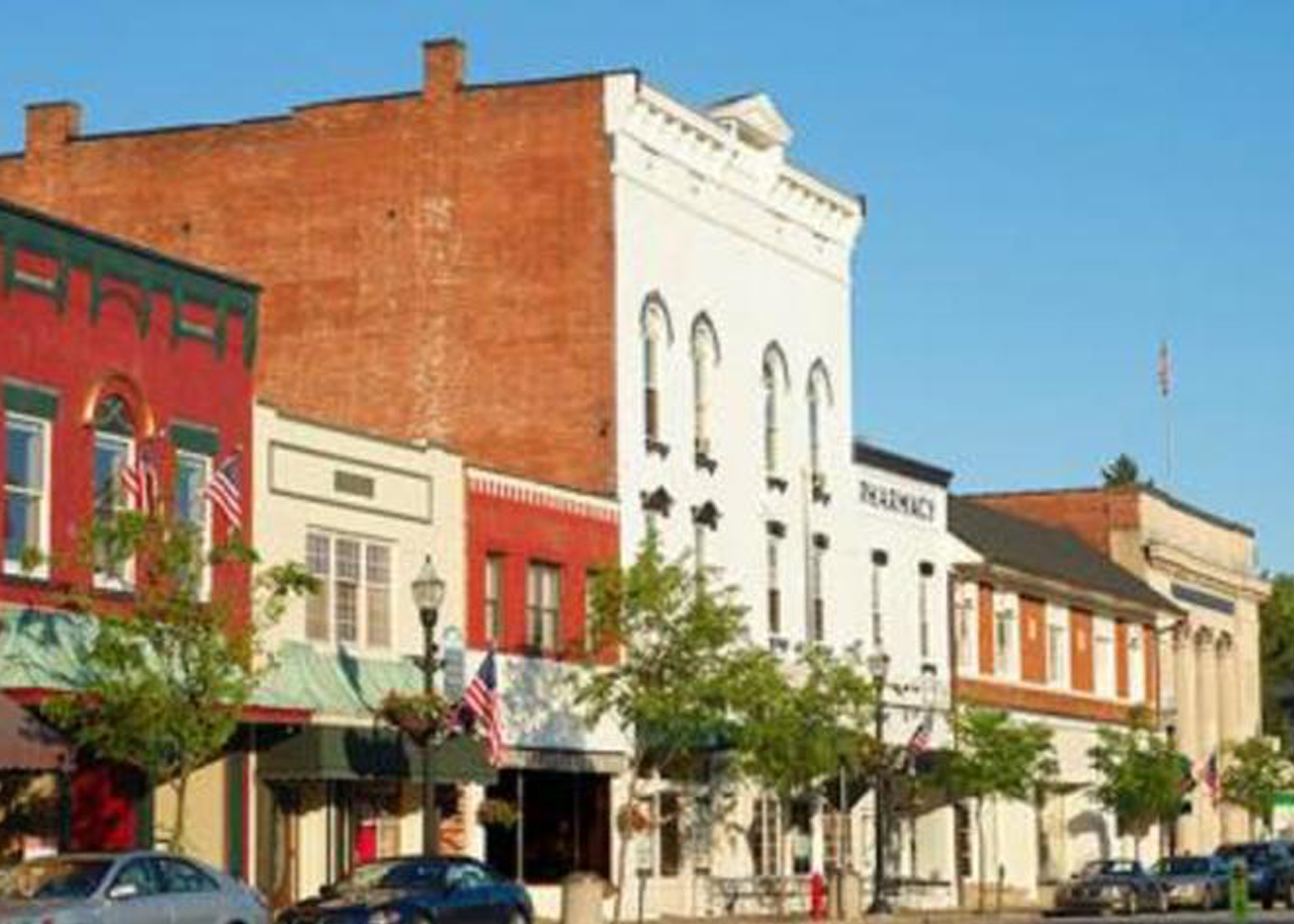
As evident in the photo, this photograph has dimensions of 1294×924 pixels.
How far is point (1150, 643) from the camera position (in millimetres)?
83312

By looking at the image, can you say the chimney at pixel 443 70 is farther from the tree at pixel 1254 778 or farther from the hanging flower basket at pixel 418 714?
the tree at pixel 1254 778

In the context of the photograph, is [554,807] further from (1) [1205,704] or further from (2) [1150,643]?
(1) [1205,704]

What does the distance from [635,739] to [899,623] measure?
1565cm

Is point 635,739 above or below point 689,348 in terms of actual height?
below

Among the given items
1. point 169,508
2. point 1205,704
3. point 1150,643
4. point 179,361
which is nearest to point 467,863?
point 169,508

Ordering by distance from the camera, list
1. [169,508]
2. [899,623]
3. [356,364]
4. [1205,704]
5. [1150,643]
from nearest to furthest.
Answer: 1. [169,508]
2. [356,364]
3. [899,623]
4. [1150,643]
5. [1205,704]

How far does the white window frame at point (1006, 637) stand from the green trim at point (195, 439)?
33496 millimetres

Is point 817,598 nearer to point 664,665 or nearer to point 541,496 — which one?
point 541,496

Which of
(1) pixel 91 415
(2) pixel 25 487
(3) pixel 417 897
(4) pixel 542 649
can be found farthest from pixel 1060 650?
(3) pixel 417 897

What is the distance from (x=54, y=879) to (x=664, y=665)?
1953cm

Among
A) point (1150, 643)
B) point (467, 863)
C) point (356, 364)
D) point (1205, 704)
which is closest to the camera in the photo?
point (467, 863)

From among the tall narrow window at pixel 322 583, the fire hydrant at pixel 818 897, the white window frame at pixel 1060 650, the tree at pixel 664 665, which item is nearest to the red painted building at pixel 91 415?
the tall narrow window at pixel 322 583

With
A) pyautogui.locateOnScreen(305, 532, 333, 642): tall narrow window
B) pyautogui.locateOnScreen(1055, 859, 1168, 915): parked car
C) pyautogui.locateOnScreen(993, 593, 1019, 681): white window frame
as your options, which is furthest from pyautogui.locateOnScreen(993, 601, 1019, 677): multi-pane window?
pyautogui.locateOnScreen(305, 532, 333, 642): tall narrow window

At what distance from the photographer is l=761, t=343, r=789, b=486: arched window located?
59188mm
